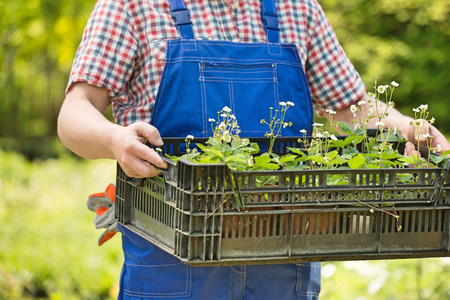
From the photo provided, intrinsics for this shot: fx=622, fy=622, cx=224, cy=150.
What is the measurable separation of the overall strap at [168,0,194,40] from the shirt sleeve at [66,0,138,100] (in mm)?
136

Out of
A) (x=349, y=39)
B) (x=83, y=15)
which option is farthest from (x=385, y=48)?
(x=83, y=15)

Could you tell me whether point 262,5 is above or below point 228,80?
above

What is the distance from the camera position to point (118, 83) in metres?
1.87

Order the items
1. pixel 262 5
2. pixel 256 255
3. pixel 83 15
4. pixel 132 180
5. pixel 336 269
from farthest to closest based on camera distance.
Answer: pixel 83 15 → pixel 336 269 → pixel 262 5 → pixel 132 180 → pixel 256 255

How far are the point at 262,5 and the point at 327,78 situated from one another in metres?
0.35

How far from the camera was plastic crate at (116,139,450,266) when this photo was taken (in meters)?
1.36

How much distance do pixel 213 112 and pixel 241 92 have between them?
0.12 m

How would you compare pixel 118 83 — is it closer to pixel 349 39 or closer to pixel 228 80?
pixel 228 80

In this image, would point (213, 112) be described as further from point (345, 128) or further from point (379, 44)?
point (379, 44)

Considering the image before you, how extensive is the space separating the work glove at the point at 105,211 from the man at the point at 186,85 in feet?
0.27

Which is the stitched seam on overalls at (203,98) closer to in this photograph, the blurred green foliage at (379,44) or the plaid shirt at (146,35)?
the plaid shirt at (146,35)

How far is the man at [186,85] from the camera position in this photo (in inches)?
71.3

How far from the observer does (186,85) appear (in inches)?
73.1

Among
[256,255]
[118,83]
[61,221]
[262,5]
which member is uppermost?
[262,5]
